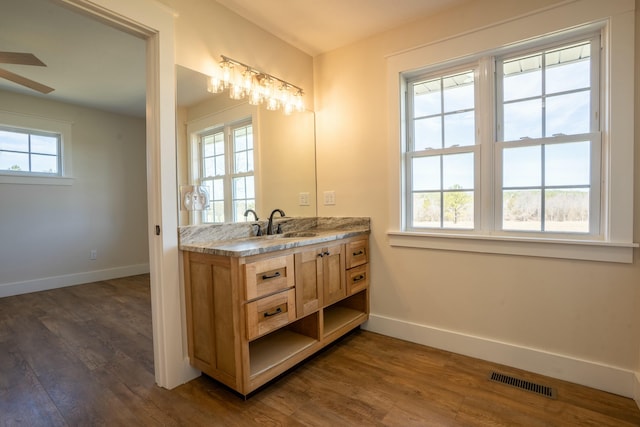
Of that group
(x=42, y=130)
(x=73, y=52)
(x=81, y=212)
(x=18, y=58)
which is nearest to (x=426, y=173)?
(x=18, y=58)

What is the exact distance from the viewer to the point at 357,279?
8.19ft

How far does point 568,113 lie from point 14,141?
5773 mm

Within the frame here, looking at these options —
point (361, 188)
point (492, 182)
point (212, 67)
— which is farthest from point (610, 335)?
point (212, 67)

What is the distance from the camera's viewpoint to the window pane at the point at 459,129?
2.21 m

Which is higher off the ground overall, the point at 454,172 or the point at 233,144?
the point at 233,144

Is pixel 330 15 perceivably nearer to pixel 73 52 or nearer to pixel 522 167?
pixel 522 167

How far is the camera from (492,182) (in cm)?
212

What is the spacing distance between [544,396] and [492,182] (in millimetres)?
1304

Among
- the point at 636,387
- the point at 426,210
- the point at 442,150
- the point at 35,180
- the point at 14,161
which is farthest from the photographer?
the point at 35,180

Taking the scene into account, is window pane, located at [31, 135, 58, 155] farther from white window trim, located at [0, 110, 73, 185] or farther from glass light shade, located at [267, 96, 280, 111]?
glass light shade, located at [267, 96, 280, 111]

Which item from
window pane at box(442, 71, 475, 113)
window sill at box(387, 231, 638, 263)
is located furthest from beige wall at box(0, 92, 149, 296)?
window pane at box(442, 71, 475, 113)

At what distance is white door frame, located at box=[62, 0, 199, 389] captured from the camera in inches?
69.1

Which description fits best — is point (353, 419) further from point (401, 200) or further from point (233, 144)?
point (233, 144)

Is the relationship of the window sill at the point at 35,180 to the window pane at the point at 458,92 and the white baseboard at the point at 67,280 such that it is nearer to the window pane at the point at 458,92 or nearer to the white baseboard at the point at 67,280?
the white baseboard at the point at 67,280
